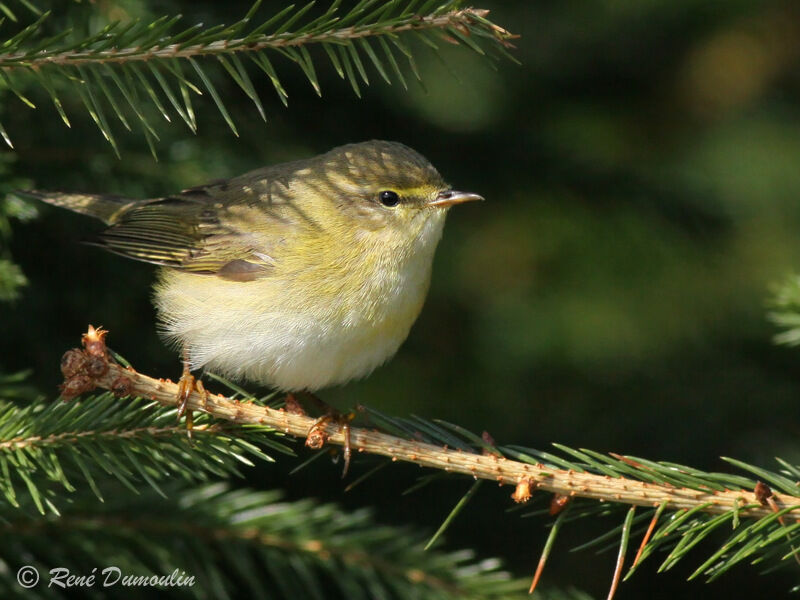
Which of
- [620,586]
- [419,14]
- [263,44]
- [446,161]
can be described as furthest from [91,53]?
[620,586]

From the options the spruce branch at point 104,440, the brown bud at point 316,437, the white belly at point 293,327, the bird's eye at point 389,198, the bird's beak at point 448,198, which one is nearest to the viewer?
the spruce branch at point 104,440

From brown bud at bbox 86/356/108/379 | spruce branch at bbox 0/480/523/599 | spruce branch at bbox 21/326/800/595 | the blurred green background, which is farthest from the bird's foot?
the blurred green background

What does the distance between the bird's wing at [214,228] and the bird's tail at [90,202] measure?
28 millimetres

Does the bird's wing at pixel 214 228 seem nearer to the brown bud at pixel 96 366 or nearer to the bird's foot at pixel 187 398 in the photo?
the bird's foot at pixel 187 398

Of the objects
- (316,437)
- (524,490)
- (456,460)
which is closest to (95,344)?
(316,437)

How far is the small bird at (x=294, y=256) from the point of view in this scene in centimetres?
330

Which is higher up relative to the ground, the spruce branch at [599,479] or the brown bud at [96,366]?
the brown bud at [96,366]

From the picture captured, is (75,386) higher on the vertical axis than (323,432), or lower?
higher

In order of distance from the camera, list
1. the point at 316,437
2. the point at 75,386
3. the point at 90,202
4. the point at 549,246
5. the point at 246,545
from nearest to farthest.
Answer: the point at 75,386
the point at 316,437
the point at 246,545
the point at 90,202
the point at 549,246

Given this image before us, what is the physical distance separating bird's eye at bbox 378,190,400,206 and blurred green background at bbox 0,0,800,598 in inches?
26.2

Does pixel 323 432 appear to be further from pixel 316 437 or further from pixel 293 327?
pixel 293 327

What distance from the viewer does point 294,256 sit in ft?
11.5

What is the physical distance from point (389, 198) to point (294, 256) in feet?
1.61

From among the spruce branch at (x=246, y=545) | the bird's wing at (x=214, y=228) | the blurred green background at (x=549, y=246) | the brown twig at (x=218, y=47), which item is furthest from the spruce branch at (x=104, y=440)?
the blurred green background at (x=549, y=246)
